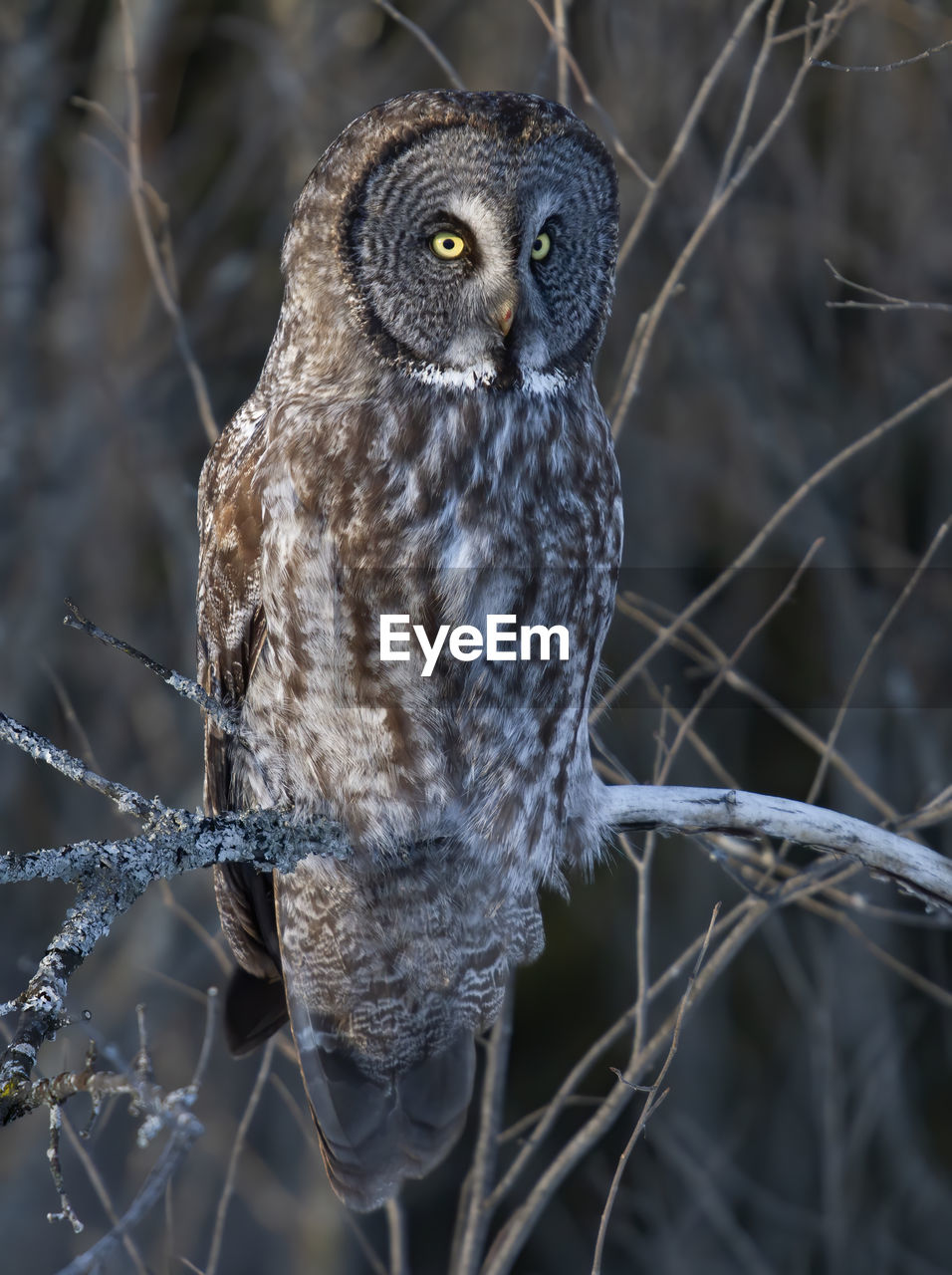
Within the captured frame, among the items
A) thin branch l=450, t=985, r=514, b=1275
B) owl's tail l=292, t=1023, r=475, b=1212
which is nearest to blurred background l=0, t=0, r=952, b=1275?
owl's tail l=292, t=1023, r=475, b=1212

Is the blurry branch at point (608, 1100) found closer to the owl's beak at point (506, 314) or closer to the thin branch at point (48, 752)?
the owl's beak at point (506, 314)

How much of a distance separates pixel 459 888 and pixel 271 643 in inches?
21.4

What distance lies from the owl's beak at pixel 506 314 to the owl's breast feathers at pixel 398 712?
97 millimetres

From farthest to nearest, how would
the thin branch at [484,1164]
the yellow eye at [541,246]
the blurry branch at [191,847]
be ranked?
the thin branch at [484,1164], the yellow eye at [541,246], the blurry branch at [191,847]

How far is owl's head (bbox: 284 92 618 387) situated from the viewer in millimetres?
1812

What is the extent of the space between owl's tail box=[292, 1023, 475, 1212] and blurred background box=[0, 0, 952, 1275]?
1415 mm

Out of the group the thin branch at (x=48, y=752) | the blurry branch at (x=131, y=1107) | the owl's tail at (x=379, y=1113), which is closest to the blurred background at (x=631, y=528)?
the owl's tail at (x=379, y=1113)

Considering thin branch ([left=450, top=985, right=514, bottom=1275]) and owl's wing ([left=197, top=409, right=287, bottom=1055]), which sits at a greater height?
owl's wing ([left=197, top=409, right=287, bottom=1055])

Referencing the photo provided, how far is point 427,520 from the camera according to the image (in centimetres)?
182

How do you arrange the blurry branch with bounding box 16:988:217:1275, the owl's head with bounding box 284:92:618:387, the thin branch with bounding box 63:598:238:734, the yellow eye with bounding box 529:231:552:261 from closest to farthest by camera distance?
the blurry branch with bounding box 16:988:217:1275 → the thin branch with bounding box 63:598:238:734 → the owl's head with bounding box 284:92:618:387 → the yellow eye with bounding box 529:231:552:261

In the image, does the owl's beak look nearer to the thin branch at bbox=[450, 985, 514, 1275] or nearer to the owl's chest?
the owl's chest

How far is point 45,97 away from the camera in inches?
165

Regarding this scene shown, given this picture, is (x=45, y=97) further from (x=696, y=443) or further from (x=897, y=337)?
(x=897, y=337)

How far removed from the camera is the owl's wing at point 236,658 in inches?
77.0
